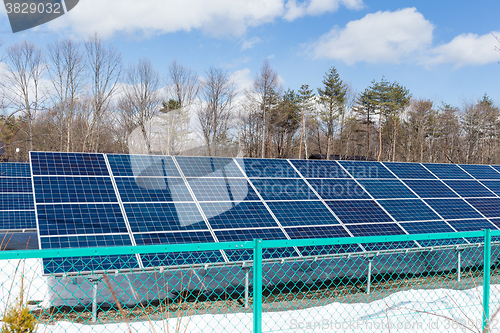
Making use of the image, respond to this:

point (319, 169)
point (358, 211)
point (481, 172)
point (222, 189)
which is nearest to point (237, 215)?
point (222, 189)

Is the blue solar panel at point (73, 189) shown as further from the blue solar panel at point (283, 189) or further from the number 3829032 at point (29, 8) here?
the number 3829032 at point (29, 8)

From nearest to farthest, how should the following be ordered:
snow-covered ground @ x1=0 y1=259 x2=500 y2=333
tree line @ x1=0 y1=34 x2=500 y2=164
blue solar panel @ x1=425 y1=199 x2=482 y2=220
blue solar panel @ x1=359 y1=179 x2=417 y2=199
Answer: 1. snow-covered ground @ x1=0 y1=259 x2=500 y2=333
2. blue solar panel @ x1=425 y1=199 x2=482 y2=220
3. blue solar panel @ x1=359 y1=179 x2=417 y2=199
4. tree line @ x1=0 y1=34 x2=500 y2=164

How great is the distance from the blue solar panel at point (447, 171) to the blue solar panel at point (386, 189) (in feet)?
9.02

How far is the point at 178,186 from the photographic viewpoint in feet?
32.2

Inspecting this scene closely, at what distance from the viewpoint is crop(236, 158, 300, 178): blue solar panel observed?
11297 mm

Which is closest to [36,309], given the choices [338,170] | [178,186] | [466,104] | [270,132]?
[178,186]

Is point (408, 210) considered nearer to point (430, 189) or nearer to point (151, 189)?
point (430, 189)

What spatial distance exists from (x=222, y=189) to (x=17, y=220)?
8026 millimetres

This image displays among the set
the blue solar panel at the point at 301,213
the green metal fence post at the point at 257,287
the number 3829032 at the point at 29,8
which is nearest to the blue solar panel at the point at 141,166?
the blue solar panel at the point at 301,213

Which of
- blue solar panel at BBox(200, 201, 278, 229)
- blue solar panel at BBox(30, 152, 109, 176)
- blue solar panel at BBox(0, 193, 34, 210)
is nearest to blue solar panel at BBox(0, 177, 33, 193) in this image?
blue solar panel at BBox(0, 193, 34, 210)

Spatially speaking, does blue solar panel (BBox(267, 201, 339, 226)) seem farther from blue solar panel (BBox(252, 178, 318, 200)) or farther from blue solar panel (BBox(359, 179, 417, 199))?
blue solar panel (BBox(359, 179, 417, 199))

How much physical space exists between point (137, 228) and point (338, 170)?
24.1 feet

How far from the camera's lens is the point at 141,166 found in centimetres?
1012

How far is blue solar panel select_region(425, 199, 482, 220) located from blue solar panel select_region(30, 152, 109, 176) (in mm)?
10174
